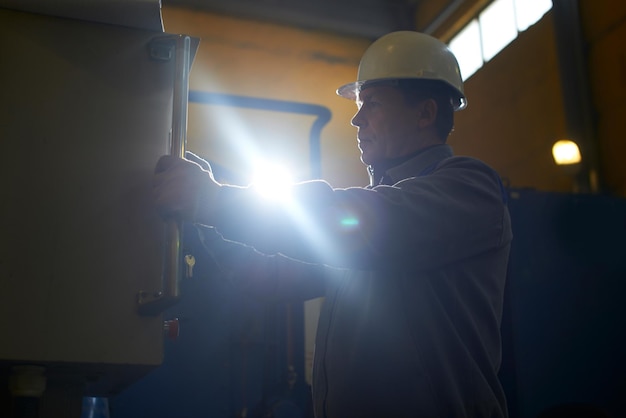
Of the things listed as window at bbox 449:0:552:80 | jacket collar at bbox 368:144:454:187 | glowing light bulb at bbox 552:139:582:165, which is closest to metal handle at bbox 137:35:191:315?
jacket collar at bbox 368:144:454:187

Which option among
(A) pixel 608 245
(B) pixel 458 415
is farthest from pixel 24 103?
(A) pixel 608 245

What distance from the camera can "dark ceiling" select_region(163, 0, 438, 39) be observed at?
20.0 feet

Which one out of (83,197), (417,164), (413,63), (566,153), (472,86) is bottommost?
(83,197)

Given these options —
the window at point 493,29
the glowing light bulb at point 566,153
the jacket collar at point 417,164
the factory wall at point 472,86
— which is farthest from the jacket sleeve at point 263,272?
the window at point 493,29

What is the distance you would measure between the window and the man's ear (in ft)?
11.7

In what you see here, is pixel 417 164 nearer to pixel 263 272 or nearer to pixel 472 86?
pixel 263 272

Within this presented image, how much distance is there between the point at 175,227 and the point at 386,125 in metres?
0.76

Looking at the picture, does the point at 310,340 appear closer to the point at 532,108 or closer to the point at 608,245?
the point at 608,245

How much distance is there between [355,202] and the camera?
1.20 metres

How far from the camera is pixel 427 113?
5.67 feet

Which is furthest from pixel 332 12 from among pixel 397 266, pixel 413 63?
pixel 397 266

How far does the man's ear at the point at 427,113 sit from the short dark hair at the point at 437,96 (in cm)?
2

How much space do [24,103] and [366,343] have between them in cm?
75

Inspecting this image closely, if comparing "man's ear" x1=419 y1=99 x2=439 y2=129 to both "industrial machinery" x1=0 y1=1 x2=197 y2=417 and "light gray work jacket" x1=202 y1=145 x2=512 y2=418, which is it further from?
"industrial machinery" x1=0 y1=1 x2=197 y2=417
